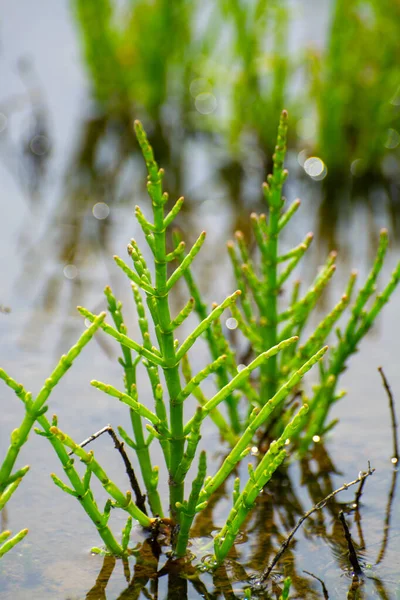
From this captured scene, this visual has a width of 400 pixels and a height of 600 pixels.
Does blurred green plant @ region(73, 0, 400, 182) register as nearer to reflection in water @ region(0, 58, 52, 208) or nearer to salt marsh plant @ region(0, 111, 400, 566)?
reflection in water @ region(0, 58, 52, 208)

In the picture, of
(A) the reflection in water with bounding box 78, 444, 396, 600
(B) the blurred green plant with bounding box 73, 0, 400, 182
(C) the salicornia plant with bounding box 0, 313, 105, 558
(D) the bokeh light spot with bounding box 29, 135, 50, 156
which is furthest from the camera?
(D) the bokeh light spot with bounding box 29, 135, 50, 156

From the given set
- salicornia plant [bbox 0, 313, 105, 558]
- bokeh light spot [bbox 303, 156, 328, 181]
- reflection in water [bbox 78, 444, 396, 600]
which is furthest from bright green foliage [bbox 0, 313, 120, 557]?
bokeh light spot [bbox 303, 156, 328, 181]

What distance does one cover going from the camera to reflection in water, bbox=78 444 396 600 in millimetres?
1449

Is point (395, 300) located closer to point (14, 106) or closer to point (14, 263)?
point (14, 263)

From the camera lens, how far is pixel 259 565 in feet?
5.01

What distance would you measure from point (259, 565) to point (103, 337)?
113 cm

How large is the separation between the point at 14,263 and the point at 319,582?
1952 millimetres

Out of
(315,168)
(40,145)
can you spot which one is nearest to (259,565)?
(315,168)

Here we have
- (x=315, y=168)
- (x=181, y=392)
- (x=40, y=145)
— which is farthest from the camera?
(x=40, y=145)

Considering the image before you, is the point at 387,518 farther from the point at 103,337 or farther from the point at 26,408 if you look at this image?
the point at 103,337

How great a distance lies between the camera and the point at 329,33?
363 centimetres

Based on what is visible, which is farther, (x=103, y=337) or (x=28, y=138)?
(x=28, y=138)

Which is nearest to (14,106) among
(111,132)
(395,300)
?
(111,132)

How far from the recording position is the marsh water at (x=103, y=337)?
1512mm
